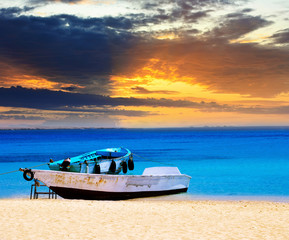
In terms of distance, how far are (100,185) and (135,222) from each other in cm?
837

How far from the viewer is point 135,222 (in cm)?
1333

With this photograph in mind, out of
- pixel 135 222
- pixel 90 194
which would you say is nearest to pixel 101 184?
pixel 90 194

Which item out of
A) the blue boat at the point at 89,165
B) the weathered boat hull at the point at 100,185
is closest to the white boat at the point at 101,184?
the weathered boat hull at the point at 100,185

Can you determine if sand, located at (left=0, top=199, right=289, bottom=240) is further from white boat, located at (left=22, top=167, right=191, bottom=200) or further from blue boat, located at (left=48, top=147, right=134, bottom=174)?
blue boat, located at (left=48, top=147, right=134, bottom=174)

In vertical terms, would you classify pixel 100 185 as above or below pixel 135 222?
below

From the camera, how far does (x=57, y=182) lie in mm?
20812

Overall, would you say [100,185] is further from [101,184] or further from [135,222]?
[135,222]

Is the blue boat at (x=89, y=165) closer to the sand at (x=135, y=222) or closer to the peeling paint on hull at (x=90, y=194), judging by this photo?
the peeling paint on hull at (x=90, y=194)

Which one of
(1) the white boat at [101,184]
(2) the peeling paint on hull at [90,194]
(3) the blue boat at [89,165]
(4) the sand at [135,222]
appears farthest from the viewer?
(3) the blue boat at [89,165]

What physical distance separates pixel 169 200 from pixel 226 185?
10.1 m

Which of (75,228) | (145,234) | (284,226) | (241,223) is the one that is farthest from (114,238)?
(284,226)

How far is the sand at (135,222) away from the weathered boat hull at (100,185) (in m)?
3.55

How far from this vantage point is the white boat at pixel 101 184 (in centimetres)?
2075

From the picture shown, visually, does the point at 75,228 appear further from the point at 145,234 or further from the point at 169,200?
the point at 169,200
